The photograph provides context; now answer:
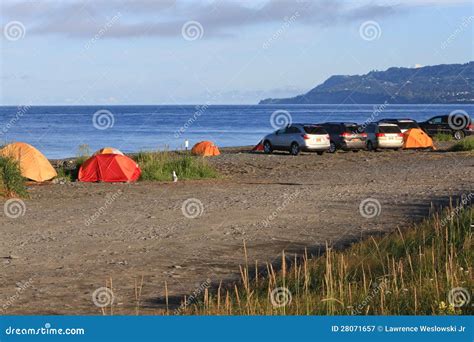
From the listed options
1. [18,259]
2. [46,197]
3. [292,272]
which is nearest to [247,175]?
[46,197]

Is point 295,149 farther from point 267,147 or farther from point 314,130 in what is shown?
point 267,147

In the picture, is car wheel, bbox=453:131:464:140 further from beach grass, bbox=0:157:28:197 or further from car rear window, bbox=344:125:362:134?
beach grass, bbox=0:157:28:197

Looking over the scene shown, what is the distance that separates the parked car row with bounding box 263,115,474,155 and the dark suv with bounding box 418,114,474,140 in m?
7.28

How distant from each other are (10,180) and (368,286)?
1407cm

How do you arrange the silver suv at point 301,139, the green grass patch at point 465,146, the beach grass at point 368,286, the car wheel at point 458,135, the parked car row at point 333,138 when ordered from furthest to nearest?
the car wheel at point 458,135, the green grass patch at point 465,146, the parked car row at point 333,138, the silver suv at point 301,139, the beach grass at point 368,286

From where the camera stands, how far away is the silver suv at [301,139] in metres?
40.5

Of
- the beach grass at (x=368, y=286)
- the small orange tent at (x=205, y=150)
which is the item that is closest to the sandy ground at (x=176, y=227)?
the beach grass at (x=368, y=286)

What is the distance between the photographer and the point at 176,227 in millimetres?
16938

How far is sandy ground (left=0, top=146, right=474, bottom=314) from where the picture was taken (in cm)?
1159

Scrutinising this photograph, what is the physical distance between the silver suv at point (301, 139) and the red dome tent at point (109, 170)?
14714 millimetres

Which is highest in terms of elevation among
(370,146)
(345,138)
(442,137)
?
(442,137)

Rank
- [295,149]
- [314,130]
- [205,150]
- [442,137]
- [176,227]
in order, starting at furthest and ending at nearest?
[442,137] → [205,150] → [314,130] → [295,149] → [176,227]

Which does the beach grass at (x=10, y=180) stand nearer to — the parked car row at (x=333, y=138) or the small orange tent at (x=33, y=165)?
the small orange tent at (x=33, y=165)

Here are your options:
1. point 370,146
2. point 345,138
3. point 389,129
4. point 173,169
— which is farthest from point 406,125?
point 173,169
